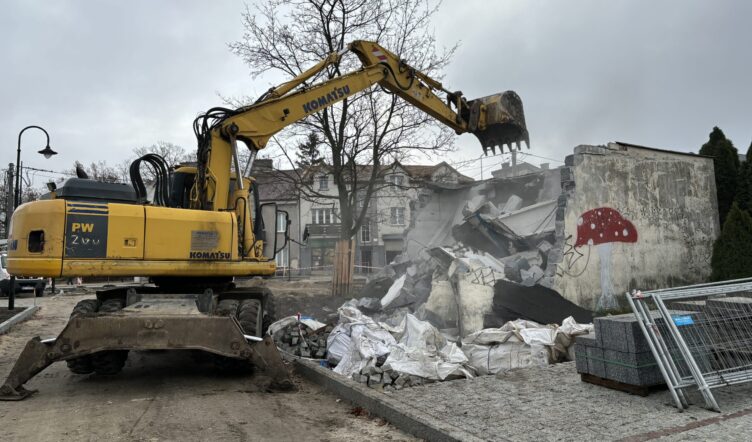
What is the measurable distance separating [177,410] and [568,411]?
4032mm

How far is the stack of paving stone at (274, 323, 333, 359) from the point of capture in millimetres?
8211

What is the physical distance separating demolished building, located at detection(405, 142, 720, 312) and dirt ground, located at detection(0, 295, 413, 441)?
16.3ft

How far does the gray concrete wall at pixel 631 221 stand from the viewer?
37.4ft

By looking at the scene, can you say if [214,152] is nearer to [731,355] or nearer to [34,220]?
[34,220]

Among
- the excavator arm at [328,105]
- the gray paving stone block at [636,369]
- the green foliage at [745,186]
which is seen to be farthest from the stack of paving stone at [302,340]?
the green foliage at [745,186]

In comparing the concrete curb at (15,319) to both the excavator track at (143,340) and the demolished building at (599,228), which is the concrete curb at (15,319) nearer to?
the excavator track at (143,340)

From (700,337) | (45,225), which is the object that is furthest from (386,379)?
(45,225)

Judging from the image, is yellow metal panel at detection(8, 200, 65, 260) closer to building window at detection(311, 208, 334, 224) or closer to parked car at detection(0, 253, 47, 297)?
parked car at detection(0, 253, 47, 297)

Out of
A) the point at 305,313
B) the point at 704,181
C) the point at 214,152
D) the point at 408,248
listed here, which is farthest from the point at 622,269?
the point at 214,152

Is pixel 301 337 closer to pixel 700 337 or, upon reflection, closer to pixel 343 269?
pixel 700 337

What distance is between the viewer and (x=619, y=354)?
5.20m

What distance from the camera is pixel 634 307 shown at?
4.86m

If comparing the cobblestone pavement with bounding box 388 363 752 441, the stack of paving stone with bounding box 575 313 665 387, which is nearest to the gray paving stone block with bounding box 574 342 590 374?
the stack of paving stone with bounding box 575 313 665 387

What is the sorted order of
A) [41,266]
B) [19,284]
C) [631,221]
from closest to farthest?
[41,266], [631,221], [19,284]
